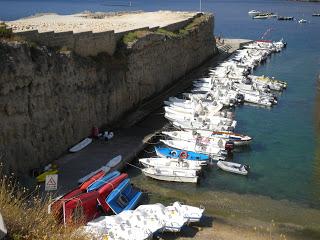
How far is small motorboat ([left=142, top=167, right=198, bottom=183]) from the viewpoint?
25547mm

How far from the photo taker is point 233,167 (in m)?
27.2

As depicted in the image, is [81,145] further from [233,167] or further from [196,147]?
[233,167]

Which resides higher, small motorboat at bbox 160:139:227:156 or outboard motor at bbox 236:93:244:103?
outboard motor at bbox 236:93:244:103

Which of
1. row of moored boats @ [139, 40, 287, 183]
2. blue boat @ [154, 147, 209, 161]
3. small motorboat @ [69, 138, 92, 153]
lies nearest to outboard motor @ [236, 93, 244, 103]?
row of moored boats @ [139, 40, 287, 183]

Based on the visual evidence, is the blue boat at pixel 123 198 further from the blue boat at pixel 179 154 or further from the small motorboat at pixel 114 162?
the blue boat at pixel 179 154

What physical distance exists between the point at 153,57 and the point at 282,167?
17.3m

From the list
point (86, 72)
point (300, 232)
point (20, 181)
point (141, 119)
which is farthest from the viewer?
point (141, 119)

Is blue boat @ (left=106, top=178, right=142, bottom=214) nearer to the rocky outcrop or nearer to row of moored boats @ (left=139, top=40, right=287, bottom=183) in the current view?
row of moored boats @ (left=139, top=40, right=287, bottom=183)

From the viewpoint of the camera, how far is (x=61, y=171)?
24891 millimetres

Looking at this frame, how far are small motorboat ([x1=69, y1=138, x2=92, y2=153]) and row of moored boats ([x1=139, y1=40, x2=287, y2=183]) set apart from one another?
4.22m

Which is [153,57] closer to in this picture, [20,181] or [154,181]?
[154,181]

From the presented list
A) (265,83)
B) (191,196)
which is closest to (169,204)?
(191,196)

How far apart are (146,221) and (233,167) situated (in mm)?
8969

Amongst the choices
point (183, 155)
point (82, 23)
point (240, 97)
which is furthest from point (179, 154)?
point (82, 23)
